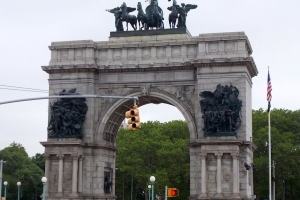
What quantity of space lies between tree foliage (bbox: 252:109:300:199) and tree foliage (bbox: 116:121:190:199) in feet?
32.5

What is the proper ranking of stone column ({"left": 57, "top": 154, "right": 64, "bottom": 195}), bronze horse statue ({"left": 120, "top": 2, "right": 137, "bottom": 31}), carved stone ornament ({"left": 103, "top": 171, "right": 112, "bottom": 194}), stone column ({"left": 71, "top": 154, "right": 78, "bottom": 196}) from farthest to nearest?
bronze horse statue ({"left": 120, "top": 2, "right": 137, "bottom": 31}) → carved stone ornament ({"left": 103, "top": 171, "right": 112, "bottom": 194}) → stone column ({"left": 57, "top": 154, "right": 64, "bottom": 195}) → stone column ({"left": 71, "top": 154, "right": 78, "bottom": 196})

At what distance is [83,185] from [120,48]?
11501 millimetres

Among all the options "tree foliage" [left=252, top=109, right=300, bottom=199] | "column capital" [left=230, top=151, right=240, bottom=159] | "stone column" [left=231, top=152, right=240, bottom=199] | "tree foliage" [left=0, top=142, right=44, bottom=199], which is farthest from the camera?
"tree foliage" [left=0, top=142, right=44, bottom=199]

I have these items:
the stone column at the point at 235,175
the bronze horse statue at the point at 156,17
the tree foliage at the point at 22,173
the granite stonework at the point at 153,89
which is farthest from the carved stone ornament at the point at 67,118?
the tree foliage at the point at 22,173

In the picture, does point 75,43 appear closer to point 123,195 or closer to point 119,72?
point 119,72

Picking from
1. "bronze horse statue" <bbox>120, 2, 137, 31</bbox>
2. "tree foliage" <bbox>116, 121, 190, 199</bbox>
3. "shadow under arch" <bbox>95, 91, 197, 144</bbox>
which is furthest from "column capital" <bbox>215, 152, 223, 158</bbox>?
"tree foliage" <bbox>116, 121, 190, 199</bbox>

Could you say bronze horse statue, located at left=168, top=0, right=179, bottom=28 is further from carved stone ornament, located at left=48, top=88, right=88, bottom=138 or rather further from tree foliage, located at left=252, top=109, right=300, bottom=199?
tree foliage, located at left=252, top=109, right=300, bottom=199

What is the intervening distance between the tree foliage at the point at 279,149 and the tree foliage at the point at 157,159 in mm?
9892

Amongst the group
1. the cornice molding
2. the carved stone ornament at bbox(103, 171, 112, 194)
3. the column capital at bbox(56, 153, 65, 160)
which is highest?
the cornice molding

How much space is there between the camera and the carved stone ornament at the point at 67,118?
5325cm

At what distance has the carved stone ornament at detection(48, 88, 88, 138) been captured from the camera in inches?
2096

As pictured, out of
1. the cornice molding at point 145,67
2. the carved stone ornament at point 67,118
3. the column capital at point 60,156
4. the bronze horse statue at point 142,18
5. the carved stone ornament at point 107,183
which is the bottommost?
the carved stone ornament at point 107,183

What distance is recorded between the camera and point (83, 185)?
53.5m

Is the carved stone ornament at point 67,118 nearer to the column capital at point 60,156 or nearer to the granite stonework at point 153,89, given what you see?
the granite stonework at point 153,89
